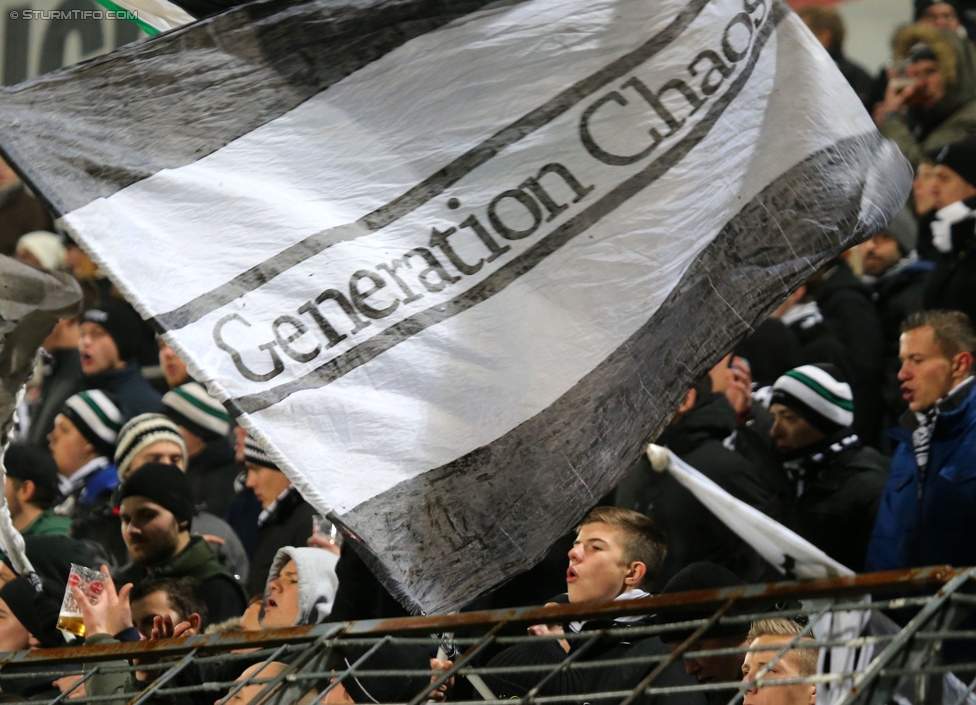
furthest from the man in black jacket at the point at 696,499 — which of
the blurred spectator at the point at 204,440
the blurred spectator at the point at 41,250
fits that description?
the blurred spectator at the point at 41,250

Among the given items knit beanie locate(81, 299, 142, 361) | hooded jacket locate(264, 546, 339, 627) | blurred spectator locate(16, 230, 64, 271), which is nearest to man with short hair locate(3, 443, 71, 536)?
hooded jacket locate(264, 546, 339, 627)

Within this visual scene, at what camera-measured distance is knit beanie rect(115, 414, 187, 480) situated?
6.60 m

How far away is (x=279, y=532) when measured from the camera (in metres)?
6.12

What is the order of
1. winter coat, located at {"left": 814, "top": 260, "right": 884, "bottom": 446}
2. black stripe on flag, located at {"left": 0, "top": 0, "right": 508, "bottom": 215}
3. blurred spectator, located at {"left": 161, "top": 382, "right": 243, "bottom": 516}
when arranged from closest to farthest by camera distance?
1. black stripe on flag, located at {"left": 0, "top": 0, "right": 508, "bottom": 215}
2. winter coat, located at {"left": 814, "top": 260, "right": 884, "bottom": 446}
3. blurred spectator, located at {"left": 161, "top": 382, "right": 243, "bottom": 516}

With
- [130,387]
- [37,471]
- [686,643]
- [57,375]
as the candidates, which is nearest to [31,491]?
[37,471]

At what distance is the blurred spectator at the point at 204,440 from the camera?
24.2ft

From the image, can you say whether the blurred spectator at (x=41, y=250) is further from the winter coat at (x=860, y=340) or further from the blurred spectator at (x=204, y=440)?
the winter coat at (x=860, y=340)

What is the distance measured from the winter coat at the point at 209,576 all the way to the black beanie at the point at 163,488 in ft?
0.46

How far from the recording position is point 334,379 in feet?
11.3

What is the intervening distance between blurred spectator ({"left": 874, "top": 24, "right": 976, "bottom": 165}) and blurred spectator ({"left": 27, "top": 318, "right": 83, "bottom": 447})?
4.63 m

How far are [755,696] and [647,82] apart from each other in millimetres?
1629

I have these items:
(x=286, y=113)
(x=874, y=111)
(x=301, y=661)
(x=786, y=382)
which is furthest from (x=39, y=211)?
(x=301, y=661)

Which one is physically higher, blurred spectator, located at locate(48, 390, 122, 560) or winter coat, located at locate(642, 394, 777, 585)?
blurred spectator, located at locate(48, 390, 122, 560)

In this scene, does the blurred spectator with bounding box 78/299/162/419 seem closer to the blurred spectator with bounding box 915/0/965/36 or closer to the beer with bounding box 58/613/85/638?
the beer with bounding box 58/613/85/638
